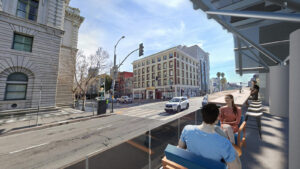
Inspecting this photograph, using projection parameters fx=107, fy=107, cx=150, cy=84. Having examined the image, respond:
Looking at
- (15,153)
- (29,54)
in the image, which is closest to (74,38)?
(29,54)

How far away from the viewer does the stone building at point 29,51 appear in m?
11.2

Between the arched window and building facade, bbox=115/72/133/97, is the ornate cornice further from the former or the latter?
building facade, bbox=115/72/133/97

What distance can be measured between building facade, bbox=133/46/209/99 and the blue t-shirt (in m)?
32.1

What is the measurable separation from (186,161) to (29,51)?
19.3 m

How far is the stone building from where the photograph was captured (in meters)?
11.2

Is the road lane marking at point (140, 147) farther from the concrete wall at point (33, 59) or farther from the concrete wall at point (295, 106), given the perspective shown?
the concrete wall at point (33, 59)

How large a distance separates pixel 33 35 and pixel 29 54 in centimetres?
237

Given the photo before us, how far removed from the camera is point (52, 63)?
1407cm

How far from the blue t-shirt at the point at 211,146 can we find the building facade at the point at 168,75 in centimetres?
3208

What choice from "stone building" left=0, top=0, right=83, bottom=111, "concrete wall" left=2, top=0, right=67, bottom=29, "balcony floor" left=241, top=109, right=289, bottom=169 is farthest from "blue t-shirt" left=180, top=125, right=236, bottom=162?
"concrete wall" left=2, top=0, right=67, bottom=29

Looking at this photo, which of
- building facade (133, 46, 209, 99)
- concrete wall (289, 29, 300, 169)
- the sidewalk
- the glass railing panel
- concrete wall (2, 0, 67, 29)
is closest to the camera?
concrete wall (289, 29, 300, 169)

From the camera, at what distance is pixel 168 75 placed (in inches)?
1572

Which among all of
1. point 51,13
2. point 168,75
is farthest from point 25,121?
point 168,75

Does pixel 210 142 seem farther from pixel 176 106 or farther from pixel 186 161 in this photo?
pixel 176 106
